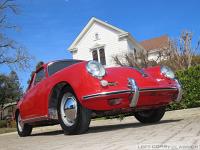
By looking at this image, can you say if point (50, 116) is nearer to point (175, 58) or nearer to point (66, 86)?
point (66, 86)

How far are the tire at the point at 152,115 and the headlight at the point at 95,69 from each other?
201 centimetres

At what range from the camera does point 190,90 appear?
12398mm

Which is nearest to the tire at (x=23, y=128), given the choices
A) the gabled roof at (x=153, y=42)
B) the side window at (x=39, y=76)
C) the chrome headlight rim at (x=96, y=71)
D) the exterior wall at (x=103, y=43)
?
the side window at (x=39, y=76)

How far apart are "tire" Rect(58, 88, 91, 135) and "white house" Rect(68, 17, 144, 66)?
98.4ft

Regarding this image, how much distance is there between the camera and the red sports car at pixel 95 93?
20.0ft

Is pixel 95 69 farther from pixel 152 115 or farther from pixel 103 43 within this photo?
pixel 103 43

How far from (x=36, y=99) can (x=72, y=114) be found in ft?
4.99

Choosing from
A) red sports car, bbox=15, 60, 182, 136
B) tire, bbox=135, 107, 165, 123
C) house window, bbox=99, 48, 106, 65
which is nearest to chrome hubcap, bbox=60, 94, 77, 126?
red sports car, bbox=15, 60, 182, 136

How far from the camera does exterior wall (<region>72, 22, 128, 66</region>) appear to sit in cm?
3734

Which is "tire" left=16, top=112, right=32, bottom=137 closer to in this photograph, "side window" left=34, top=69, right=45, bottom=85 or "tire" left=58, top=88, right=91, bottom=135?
"side window" left=34, top=69, right=45, bottom=85

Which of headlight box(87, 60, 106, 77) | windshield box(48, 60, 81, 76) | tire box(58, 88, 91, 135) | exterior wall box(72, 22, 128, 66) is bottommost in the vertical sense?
tire box(58, 88, 91, 135)

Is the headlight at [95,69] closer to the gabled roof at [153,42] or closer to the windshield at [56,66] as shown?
the windshield at [56,66]

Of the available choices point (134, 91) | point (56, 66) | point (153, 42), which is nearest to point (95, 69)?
point (134, 91)

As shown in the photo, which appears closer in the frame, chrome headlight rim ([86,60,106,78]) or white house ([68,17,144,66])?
chrome headlight rim ([86,60,106,78])
